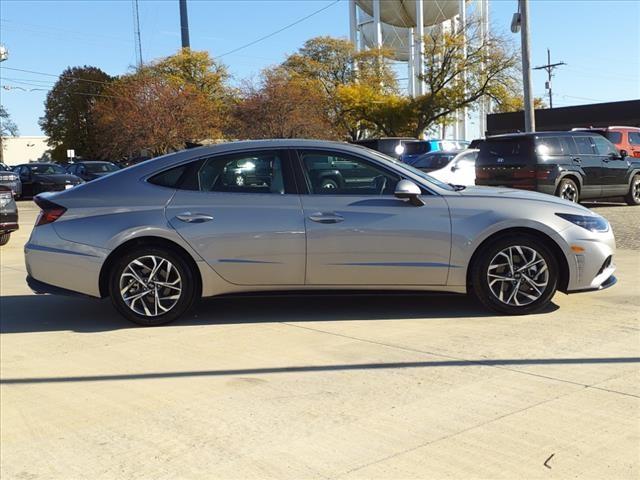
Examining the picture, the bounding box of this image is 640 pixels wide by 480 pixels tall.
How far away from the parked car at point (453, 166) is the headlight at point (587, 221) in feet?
38.8

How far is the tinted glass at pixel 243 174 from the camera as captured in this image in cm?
589

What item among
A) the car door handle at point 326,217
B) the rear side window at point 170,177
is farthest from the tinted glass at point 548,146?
the rear side window at point 170,177

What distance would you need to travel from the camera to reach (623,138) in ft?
59.0

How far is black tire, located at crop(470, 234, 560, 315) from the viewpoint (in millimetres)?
5770

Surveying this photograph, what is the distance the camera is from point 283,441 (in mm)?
3488

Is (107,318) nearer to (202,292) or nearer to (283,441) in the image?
(202,292)

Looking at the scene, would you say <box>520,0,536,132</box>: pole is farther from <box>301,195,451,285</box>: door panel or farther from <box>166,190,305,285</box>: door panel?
<box>166,190,305,285</box>: door panel

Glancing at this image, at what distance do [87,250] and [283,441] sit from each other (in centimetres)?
303

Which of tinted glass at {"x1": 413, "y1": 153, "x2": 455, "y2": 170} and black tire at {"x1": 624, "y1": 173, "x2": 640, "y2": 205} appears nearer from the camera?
black tire at {"x1": 624, "y1": 173, "x2": 640, "y2": 205}

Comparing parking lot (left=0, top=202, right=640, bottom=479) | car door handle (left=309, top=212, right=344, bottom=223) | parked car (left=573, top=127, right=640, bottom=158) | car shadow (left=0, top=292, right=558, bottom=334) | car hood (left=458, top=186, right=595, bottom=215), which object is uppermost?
parked car (left=573, top=127, right=640, bottom=158)

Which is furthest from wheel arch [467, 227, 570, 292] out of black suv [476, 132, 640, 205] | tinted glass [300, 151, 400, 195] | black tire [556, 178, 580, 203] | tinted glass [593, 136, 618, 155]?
tinted glass [593, 136, 618, 155]

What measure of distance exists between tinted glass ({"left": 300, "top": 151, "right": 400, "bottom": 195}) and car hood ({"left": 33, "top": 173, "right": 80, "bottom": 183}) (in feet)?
77.3

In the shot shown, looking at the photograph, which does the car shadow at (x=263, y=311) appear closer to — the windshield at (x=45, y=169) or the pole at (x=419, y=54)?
the windshield at (x=45, y=169)

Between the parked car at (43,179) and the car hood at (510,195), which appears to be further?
the parked car at (43,179)
